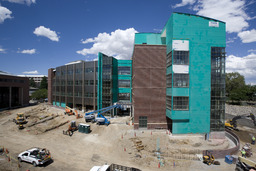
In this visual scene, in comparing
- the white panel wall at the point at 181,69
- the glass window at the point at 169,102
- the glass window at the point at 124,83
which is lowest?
the glass window at the point at 169,102

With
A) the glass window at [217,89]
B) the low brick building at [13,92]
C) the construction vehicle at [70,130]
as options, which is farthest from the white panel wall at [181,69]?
the low brick building at [13,92]

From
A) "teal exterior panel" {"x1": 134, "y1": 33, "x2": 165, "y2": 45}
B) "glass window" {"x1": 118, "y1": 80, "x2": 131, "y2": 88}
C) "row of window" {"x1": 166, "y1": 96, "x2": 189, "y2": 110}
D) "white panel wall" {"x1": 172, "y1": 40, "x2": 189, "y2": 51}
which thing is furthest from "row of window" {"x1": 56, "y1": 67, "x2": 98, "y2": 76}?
"row of window" {"x1": 166, "y1": 96, "x2": 189, "y2": 110}

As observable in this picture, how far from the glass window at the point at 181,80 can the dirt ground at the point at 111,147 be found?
11.4 meters

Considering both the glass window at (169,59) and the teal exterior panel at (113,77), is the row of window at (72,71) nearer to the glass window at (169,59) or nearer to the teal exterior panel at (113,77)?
the teal exterior panel at (113,77)

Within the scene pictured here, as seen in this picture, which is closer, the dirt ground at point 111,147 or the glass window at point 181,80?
the dirt ground at point 111,147

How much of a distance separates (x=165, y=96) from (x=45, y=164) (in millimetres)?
26066

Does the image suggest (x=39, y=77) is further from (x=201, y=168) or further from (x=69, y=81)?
(x=201, y=168)

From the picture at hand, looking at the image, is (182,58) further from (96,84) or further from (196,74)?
(96,84)

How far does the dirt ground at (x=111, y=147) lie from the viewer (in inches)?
693

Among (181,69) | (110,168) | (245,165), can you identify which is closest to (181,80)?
(181,69)

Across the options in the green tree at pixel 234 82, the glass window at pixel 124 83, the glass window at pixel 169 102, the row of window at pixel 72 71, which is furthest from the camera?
the green tree at pixel 234 82

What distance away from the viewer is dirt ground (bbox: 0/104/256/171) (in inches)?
693

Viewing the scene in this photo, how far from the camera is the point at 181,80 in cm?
2709

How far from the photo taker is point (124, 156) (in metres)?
19.8
